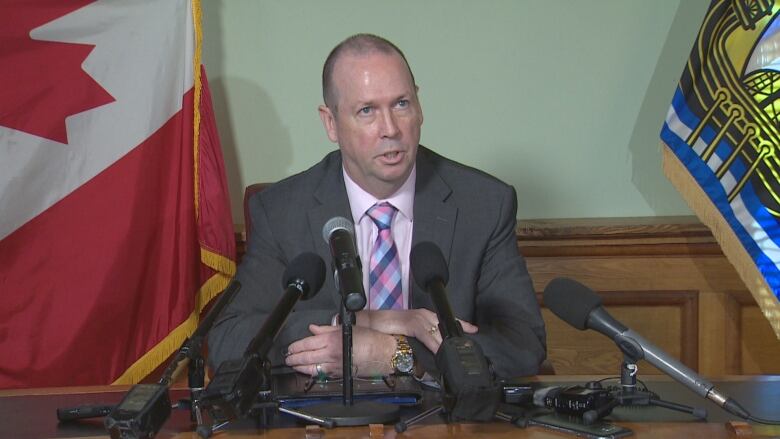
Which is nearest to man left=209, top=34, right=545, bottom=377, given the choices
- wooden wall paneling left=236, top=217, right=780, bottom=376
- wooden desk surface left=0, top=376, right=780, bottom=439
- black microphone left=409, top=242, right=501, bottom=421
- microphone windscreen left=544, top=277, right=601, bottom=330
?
wooden desk surface left=0, top=376, right=780, bottom=439

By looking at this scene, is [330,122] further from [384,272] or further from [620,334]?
[620,334]

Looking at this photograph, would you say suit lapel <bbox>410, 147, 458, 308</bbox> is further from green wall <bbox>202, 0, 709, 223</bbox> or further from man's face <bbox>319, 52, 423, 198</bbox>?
green wall <bbox>202, 0, 709, 223</bbox>

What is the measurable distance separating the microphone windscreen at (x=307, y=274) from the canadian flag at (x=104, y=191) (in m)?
1.78

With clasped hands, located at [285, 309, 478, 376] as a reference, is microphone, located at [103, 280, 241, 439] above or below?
below

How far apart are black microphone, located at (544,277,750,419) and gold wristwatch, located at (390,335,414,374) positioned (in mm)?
552

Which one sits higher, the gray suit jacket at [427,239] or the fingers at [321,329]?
the gray suit jacket at [427,239]

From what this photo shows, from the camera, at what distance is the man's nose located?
271cm

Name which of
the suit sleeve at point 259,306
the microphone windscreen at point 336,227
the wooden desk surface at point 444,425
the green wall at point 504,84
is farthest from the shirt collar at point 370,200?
the green wall at point 504,84

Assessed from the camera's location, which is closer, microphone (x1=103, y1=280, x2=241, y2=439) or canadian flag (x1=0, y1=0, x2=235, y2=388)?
microphone (x1=103, y1=280, x2=241, y2=439)

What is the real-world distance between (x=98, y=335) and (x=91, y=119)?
2.49 ft

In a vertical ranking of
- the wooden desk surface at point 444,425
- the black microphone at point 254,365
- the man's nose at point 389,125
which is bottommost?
the wooden desk surface at point 444,425

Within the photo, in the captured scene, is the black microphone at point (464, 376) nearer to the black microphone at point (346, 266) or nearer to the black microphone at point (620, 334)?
the black microphone at point (346, 266)

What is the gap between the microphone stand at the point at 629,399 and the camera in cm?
198

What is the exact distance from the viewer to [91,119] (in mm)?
3570
